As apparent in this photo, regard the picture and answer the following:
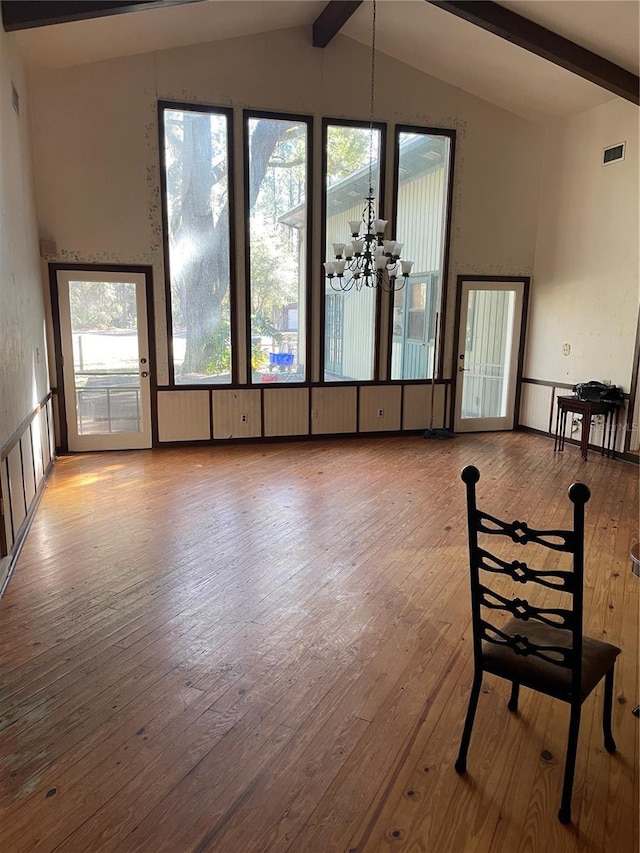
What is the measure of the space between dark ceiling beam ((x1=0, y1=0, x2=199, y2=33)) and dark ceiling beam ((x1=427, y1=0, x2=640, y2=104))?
278cm

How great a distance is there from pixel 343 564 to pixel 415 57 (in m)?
5.99

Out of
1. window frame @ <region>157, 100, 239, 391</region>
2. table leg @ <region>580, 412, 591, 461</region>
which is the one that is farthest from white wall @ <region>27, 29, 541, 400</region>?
table leg @ <region>580, 412, 591, 461</region>

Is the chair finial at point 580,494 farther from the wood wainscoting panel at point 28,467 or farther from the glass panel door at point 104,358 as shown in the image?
the glass panel door at point 104,358

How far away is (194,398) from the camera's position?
6.59 metres

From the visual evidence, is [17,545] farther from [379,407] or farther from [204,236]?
[379,407]

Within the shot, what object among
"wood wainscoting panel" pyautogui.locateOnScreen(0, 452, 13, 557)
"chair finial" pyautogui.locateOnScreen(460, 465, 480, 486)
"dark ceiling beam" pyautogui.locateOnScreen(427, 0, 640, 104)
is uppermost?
"dark ceiling beam" pyautogui.locateOnScreen(427, 0, 640, 104)

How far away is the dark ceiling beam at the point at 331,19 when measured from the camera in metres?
5.45

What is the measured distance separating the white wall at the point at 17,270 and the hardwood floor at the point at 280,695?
3.28 ft

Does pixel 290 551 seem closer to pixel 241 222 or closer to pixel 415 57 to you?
pixel 241 222

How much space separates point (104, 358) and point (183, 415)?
1.07 meters

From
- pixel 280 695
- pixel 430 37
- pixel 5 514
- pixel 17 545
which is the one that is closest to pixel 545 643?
pixel 280 695

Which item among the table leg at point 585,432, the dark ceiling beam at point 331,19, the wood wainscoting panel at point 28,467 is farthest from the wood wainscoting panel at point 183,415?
the table leg at point 585,432

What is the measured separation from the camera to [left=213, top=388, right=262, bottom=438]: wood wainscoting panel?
6691mm

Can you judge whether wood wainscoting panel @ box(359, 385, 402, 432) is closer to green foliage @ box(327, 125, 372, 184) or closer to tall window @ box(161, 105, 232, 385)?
tall window @ box(161, 105, 232, 385)
